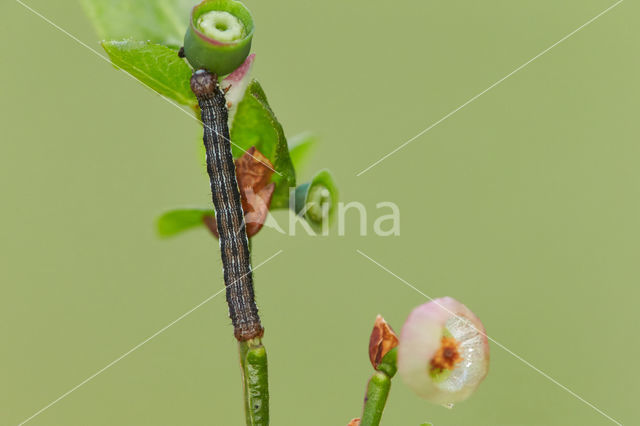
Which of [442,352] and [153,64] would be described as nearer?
[442,352]

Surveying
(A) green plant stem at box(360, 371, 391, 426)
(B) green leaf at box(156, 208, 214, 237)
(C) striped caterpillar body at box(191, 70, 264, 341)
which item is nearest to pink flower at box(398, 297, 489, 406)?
(A) green plant stem at box(360, 371, 391, 426)

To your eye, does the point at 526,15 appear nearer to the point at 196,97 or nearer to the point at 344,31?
the point at 344,31

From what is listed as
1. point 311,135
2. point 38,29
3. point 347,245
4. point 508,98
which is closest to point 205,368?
point 347,245

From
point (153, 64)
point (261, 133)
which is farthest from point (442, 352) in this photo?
point (153, 64)

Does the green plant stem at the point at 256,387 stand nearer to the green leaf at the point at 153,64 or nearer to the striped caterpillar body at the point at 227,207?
the striped caterpillar body at the point at 227,207

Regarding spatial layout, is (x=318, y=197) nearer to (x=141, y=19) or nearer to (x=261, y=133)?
(x=261, y=133)

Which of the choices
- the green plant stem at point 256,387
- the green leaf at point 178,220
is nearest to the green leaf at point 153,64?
the green leaf at point 178,220

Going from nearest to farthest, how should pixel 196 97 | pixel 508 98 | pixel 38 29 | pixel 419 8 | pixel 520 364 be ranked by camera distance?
pixel 196 97, pixel 520 364, pixel 38 29, pixel 508 98, pixel 419 8
